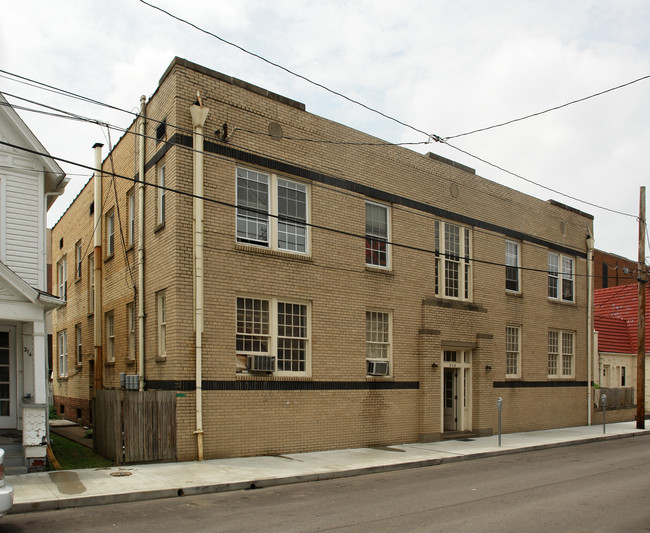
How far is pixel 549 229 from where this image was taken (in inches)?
974

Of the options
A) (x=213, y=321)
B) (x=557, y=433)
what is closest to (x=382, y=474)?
(x=213, y=321)

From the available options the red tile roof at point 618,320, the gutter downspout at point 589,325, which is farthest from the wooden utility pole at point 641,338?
the red tile roof at point 618,320

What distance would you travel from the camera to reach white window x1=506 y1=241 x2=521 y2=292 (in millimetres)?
22672

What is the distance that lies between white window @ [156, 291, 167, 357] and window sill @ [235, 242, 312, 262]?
81.9 inches

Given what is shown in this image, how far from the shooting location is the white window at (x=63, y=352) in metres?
25.7

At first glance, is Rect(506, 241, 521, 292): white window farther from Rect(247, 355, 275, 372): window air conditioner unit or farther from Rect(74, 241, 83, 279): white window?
Rect(74, 241, 83, 279): white window

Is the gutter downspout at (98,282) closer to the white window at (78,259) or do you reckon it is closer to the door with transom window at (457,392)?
the white window at (78,259)

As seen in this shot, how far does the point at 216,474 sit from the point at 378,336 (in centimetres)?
708

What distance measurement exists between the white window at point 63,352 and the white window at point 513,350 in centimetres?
1644

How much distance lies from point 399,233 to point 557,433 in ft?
30.0

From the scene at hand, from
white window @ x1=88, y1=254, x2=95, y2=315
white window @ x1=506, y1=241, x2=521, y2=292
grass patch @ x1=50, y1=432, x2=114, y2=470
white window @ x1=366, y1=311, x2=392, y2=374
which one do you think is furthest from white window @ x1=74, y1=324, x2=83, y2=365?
white window @ x1=506, y1=241, x2=521, y2=292

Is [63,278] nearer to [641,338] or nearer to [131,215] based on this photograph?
[131,215]

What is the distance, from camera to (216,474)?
12.2 m

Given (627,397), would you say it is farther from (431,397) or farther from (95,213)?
(95,213)
